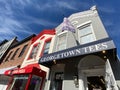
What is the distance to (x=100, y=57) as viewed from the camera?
535cm

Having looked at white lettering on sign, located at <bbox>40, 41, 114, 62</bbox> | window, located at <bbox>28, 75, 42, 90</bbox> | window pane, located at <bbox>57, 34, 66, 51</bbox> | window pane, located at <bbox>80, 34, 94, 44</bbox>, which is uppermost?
window pane, located at <bbox>57, 34, 66, 51</bbox>

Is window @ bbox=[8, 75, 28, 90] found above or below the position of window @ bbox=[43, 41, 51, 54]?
below

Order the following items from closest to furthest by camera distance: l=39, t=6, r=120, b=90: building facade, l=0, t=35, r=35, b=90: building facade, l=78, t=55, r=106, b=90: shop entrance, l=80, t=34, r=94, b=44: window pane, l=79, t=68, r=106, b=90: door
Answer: l=39, t=6, r=120, b=90: building facade < l=78, t=55, r=106, b=90: shop entrance < l=79, t=68, r=106, b=90: door < l=80, t=34, r=94, b=44: window pane < l=0, t=35, r=35, b=90: building facade

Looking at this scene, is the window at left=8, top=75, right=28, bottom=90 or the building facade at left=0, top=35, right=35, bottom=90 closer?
the window at left=8, top=75, right=28, bottom=90

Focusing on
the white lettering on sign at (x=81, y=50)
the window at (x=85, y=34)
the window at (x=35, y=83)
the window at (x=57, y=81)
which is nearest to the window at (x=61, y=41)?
the window at (x=85, y=34)

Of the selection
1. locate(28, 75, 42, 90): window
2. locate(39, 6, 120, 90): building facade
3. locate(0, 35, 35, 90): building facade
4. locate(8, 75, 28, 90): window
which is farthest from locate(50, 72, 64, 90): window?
locate(0, 35, 35, 90): building facade

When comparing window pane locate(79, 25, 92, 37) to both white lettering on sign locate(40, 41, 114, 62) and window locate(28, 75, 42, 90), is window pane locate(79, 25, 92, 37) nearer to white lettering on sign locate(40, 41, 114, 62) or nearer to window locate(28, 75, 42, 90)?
white lettering on sign locate(40, 41, 114, 62)

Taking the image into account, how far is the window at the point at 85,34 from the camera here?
7.10 meters

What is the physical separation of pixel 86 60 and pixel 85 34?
2228 mm

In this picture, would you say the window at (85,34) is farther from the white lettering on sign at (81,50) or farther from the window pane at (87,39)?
the white lettering on sign at (81,50)

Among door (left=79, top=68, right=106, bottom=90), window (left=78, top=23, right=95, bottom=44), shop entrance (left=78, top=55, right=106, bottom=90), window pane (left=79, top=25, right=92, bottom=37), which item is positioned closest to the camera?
shop entrance (left=78, top=55, right=106, bottom=90)

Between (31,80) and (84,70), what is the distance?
327cm

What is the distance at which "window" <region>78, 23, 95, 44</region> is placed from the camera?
7102 millimetres

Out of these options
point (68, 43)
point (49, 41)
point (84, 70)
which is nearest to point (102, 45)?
point (84, 70)
